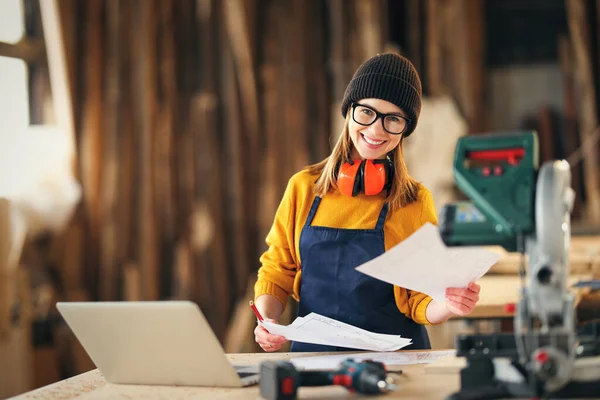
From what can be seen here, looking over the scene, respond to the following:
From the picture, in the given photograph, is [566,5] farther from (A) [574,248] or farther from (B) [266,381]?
(B) [266,381]

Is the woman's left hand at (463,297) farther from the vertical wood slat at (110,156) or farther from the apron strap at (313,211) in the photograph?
the vertical wood slat at (110,156)

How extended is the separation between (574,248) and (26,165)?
2.94 m

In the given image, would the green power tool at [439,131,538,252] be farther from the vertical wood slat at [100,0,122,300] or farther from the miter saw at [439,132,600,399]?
the vertical wood slat at [100,0,122,300]

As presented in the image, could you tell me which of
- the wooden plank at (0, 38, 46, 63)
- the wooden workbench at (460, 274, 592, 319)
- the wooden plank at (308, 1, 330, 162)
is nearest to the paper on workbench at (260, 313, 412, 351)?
the wooden workbench at (460, 274, 592, 319)

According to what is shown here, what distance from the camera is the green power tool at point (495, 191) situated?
1.48 meters

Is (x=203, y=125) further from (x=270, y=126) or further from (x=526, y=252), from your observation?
(x=526, y=252)

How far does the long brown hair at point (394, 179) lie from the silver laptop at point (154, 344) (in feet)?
2.26

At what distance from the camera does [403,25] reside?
5.08m

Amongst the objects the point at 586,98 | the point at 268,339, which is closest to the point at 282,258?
the point at 268,339

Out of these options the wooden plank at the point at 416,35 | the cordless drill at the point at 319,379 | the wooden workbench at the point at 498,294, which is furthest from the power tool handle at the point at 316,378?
the wooden plank at the point at 416,35

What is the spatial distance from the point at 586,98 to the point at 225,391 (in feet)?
12.7

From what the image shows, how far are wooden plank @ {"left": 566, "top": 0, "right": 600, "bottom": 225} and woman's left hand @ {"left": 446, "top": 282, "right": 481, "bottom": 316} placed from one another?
3.20m

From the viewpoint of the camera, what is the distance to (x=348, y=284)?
228cm

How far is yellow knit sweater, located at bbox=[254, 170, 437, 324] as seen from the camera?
7.55 feet
